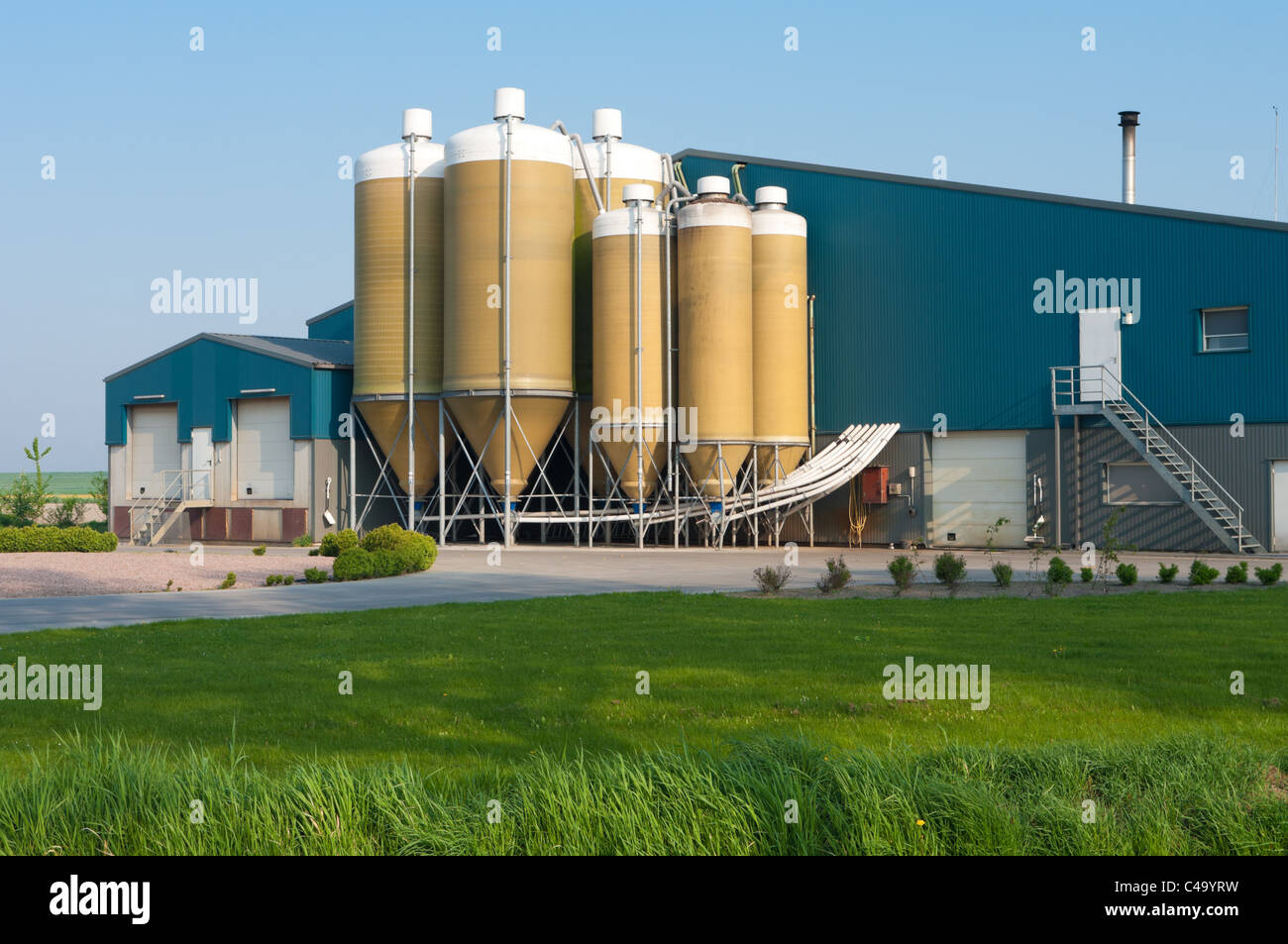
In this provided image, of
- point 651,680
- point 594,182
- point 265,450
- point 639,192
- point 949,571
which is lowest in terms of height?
point 651,680

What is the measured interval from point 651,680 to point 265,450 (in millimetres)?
38437

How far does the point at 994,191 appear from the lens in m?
41.2

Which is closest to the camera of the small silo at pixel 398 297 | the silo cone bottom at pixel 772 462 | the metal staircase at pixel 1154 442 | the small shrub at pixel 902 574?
the small shrub at pixel 902 574

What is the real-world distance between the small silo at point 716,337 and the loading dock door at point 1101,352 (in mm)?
10550

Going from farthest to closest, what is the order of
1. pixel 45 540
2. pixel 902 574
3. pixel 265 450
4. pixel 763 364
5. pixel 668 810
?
pixel 265 450 < pixel 763 364 < pixel 45 540 < pixel 902 574 < pixel 668 810

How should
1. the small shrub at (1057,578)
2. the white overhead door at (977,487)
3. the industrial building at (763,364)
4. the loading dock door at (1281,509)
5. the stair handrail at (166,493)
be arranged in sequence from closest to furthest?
the small shrub at (1057,578), the loading dock door at (1281,509), the industrial building at (763,364), the white overhead door at (977,487), the stair handrail at (166,493)

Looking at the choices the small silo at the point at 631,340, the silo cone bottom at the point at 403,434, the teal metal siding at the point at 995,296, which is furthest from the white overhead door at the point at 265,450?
the teal metal siding at the point at 995,296

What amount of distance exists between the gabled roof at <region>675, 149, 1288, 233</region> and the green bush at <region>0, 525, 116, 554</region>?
2528 centimetres

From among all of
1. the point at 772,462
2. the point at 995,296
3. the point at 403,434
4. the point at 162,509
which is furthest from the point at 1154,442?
A: the point at 162,509

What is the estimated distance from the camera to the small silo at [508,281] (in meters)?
42.7

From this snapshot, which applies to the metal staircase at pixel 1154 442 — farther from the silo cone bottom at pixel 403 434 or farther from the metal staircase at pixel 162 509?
the metal staircase at pixel 162 509

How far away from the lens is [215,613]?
20984mm

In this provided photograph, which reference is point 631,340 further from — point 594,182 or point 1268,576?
point 1268,576
